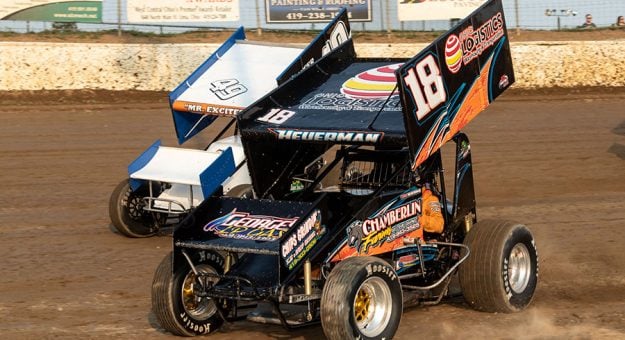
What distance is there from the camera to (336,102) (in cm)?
867

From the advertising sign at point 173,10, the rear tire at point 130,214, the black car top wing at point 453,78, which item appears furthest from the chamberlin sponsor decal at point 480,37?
the advertising sign at point 173,10

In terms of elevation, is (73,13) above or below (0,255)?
above

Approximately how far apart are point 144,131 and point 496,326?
1194cm

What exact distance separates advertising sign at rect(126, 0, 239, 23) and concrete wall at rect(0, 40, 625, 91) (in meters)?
0.67

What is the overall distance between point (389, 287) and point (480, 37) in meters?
2.50

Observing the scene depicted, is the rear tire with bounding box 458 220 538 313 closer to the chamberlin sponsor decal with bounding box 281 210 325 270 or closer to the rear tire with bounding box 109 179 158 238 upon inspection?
the chamberlin sponsor decal with bounding box 281 210 325 270

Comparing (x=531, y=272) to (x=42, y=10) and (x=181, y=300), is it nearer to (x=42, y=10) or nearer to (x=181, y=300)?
(x=181, y=300)

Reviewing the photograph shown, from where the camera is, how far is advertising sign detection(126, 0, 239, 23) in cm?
2302

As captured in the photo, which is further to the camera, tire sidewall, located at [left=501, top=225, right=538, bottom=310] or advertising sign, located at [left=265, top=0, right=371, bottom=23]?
advertising sign, located at [left=265, top=0, right=371, bottom=23]

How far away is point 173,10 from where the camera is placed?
23.1m

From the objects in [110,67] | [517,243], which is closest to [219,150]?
[517,243]

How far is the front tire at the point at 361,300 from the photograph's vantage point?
687 cm

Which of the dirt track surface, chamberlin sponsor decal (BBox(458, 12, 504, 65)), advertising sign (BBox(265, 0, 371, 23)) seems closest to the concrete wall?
the dirt track surface

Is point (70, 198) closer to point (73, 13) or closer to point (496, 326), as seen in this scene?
point (496, 326)
